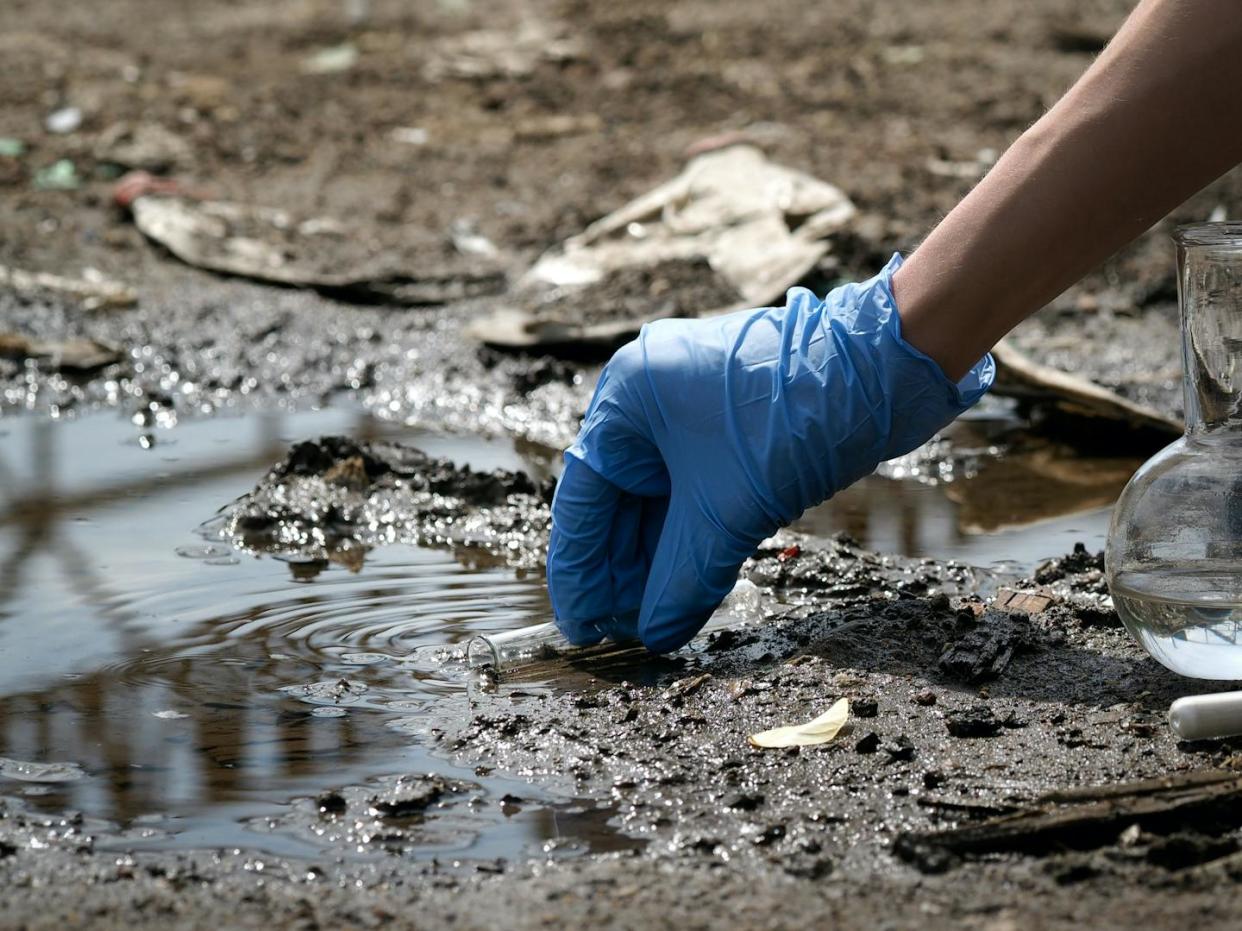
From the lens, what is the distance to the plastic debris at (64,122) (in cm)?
793

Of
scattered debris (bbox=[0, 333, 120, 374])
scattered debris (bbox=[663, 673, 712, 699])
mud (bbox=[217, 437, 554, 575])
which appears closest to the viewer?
scattered debris (bbox=[663, 673, 712, 699])

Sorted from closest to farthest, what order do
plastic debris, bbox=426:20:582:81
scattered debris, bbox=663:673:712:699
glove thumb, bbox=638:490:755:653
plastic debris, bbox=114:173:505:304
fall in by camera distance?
scattered debris, bbox=663:673:712:699, glove thumb, bbox=638:490:755:653, plastic debris, bbox=114:173:505:304, plastic debris, bbox=426:20:582:81

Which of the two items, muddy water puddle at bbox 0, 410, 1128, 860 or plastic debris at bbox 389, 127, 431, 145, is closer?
muddy water puddle at bbox 0, 410, 1128, 860

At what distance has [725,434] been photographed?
2.62 metres

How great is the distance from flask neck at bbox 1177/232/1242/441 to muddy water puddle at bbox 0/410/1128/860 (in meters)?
0.96

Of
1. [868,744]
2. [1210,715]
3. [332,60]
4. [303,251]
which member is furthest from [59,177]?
[1210,715]

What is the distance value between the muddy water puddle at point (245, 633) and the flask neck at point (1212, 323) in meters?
0.96

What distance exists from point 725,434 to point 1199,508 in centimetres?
77

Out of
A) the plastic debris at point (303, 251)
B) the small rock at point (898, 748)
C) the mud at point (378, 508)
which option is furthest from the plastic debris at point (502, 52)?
the small rock at point (898, 748)

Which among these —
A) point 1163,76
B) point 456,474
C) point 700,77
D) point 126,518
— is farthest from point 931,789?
point 700,77

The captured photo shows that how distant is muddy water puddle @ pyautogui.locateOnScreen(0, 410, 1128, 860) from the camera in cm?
217

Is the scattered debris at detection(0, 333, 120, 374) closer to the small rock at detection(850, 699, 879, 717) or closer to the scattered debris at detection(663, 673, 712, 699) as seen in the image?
the scattered debris at detection(663, 673, 712, 699)

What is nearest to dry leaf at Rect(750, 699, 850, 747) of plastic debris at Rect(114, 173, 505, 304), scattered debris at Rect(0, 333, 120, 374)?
scattered debris at Rect(0, 333, 120, 374)

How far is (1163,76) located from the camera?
2.21 metres
